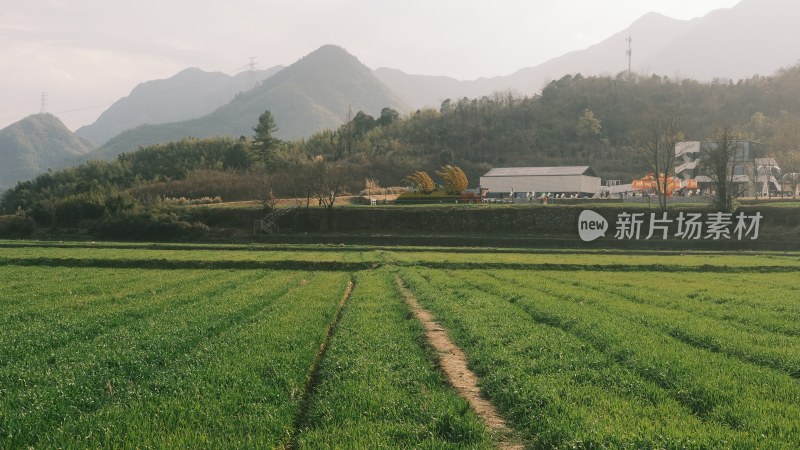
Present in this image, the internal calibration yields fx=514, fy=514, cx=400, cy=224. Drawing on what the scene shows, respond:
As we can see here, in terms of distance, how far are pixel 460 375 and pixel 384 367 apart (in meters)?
1.37

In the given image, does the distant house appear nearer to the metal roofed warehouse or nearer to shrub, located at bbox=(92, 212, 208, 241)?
the metal roofed warehouse

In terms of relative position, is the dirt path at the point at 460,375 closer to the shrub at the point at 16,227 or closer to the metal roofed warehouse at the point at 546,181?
the shrub at the point at 16,227

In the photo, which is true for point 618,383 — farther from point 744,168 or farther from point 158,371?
point 744,168

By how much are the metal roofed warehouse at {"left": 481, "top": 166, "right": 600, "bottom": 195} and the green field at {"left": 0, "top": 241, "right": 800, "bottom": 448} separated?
2408 inches

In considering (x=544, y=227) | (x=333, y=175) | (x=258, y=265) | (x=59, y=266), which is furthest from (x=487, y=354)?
(x=333, y=175)

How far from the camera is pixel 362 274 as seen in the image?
25859 mm

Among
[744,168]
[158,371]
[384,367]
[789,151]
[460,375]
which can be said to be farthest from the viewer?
[744,168]

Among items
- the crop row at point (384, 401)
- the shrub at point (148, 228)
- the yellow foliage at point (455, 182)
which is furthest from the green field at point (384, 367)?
the yellow foliage at point (455, 182)

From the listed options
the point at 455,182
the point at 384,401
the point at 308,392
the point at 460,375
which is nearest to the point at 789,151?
the point at 455,182

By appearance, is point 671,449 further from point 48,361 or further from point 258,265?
point 258,265

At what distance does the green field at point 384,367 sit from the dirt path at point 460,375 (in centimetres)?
17

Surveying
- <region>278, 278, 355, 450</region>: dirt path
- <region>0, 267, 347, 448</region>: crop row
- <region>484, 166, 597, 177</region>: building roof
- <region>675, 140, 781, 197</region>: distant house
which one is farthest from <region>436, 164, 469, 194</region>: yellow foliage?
<region>278, 278, 355, 450</region>: dirt path

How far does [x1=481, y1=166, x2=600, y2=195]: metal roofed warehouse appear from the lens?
7788 centimetres

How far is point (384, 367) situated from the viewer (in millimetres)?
8688
